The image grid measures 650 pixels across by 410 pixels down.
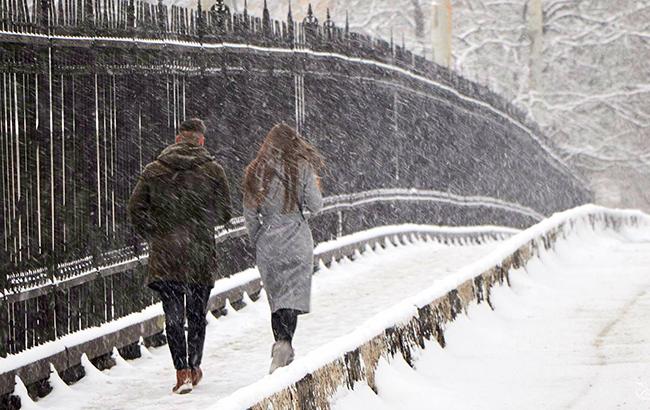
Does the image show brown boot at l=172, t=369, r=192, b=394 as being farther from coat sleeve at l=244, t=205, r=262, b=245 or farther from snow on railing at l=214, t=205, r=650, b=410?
snow on railing at l=214, t=205, r=650, b=410

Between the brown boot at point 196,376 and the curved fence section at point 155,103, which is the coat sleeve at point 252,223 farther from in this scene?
the curved fence section at point 155,103

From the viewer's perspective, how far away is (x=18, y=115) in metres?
Answer: 8.33

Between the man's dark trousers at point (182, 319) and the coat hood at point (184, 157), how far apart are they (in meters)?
0.70

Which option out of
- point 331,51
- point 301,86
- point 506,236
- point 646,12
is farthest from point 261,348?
point 646,12

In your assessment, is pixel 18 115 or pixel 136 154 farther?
pixel 136 154

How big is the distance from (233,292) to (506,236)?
13227 millimetres

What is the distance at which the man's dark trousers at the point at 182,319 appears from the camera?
851cm

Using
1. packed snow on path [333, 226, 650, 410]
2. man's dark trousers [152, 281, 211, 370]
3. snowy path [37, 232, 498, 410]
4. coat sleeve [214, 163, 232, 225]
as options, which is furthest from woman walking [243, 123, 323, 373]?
packed snow on path [333, 226, 650, 410]

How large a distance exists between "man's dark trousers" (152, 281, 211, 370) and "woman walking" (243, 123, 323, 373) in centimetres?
42

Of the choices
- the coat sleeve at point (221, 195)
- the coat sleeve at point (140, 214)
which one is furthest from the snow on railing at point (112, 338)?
the coat sleeve at point (221, 195)

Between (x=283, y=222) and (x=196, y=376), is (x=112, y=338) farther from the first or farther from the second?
(x=283, y=222)

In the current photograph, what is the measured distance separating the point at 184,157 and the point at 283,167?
59cm

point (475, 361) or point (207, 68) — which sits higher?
point (207, 68)

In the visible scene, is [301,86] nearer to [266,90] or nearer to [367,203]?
[266,90]
